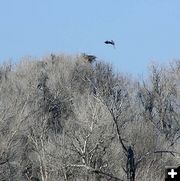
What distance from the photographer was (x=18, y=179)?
3116cm

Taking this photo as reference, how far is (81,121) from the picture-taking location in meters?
33.5

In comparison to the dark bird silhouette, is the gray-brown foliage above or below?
below

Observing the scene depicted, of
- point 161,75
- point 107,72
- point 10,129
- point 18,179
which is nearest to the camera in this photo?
point 18,179

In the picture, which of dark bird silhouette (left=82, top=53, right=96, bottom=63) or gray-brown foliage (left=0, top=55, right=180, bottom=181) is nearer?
gray-brown foliage (left=0, top=55, right=180, bottom=181)

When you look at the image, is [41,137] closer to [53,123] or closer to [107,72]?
[53,123]

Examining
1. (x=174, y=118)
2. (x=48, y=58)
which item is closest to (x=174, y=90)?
(x=174, y=118)

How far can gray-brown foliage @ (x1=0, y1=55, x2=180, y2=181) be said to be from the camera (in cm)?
2880

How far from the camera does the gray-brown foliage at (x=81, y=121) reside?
28.8 m

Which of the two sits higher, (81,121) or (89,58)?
(89,58)

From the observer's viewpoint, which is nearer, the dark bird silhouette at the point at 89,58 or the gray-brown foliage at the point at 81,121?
the gray-brown foliage at the point at 81,121

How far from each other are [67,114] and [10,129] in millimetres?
10190

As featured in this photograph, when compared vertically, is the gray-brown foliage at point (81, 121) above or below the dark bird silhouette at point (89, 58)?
below

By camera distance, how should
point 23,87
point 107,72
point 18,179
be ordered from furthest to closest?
1. point 107,72
2. point 23,87
3. point 18,179

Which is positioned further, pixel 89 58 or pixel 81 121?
pixel 89 58
